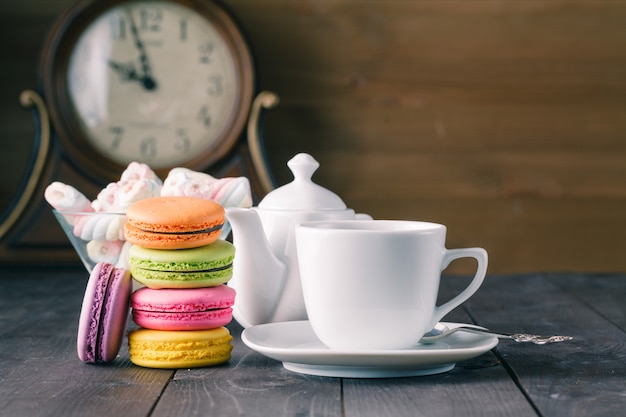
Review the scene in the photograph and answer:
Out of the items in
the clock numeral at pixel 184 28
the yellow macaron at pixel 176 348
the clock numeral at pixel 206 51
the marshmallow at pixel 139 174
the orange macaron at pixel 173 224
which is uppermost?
the clock numeral at pixel 184 28

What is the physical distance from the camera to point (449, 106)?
6.34 feet

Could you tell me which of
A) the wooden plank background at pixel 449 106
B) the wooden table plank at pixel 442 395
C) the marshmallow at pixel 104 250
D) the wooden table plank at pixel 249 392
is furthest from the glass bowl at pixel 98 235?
the wooden plank background at pixel 449 106

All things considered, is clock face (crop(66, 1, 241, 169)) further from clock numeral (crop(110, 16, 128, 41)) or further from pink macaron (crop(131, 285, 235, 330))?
pink macaron (crop(131, 285, 235, 330))

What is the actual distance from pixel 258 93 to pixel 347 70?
28 cm

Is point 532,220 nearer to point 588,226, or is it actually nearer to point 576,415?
point 588,226

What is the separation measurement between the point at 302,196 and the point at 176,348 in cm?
24

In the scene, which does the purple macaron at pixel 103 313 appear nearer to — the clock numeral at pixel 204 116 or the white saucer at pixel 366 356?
the white saucer at pixel 366 356

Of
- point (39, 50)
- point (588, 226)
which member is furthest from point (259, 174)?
point (588, 226)

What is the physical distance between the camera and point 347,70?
1919 mm

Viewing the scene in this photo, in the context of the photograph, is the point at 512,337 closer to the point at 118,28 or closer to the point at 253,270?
the point at 253,270

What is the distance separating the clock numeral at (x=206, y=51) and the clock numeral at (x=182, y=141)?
151 millimetres

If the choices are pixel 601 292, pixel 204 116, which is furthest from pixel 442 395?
pixel 204 116

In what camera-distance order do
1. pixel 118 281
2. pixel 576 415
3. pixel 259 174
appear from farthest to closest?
pixel 259 174 < pixel 118 281 < pixel 576 415

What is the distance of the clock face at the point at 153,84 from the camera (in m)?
1.74
